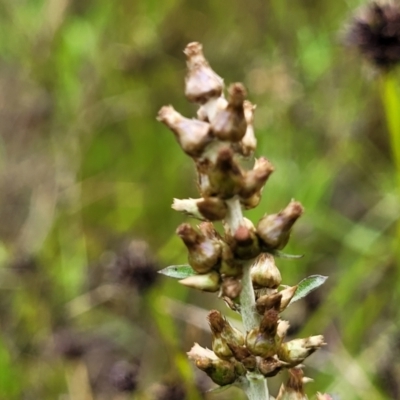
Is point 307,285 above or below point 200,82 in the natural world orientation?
below

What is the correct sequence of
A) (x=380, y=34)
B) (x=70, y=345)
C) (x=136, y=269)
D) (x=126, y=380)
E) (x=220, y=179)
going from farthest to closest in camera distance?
(x=70, y=345)
(x=380, y=34)
(x=136, y=269)
(x=126, y=380)
(x=220, y=179)

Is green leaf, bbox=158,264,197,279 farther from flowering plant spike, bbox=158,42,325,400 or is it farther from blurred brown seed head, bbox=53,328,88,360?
blurred brown seed head, bbox=53,328,88,360

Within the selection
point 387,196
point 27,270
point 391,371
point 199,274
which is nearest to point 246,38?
point 387,196

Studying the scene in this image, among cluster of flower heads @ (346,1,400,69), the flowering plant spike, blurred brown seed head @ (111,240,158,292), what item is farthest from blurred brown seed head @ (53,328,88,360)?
the flowering plant spike

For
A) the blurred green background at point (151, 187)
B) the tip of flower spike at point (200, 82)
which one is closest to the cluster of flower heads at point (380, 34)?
the blurred green background at point (151, 187)

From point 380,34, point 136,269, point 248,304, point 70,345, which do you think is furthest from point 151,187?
point 248,304

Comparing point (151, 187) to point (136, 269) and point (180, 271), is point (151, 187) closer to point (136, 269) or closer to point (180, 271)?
point (136, 269)

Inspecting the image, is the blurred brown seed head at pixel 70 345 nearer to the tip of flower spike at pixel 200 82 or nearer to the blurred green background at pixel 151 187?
the blurred green background at pixel 151 187

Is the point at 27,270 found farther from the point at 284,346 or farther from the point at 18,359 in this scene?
the point at 284,346
